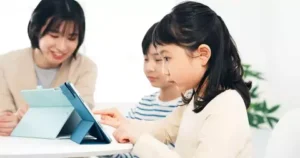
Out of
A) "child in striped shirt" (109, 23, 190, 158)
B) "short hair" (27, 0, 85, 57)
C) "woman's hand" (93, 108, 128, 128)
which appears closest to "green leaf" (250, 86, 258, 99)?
"child in striped shirt" (109, 23, 190, 158)

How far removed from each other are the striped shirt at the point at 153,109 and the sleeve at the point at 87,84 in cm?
17

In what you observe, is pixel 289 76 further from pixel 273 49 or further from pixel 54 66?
pixel 54 66

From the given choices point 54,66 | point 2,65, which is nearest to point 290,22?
point 54,66

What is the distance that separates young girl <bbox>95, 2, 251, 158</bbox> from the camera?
3.08ft

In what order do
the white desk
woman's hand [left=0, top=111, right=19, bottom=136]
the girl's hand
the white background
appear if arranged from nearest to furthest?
the white desk < the girl's hand < woman's hand [left=0, top=111, right=19, bottom=136] < the white background

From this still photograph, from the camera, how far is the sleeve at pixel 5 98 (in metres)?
1.64

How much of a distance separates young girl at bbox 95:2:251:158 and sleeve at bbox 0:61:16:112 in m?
0.69

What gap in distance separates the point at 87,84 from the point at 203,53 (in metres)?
0.79

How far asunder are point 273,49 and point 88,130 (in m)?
1.83

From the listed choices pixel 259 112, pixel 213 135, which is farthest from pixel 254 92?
pixel 213 135

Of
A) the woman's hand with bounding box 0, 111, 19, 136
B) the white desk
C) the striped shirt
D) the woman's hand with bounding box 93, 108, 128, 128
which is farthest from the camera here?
the striped shirt

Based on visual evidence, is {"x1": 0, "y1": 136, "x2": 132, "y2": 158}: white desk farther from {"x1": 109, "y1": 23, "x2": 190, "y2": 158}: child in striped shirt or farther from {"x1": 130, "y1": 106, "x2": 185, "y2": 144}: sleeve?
{"x1": 109, "y1": 23, "x2": 190, "y2": 158}: child in striped shirt

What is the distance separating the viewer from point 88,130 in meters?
1.01

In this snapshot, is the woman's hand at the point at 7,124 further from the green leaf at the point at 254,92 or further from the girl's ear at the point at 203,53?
the green leaf at the point at 254,92
